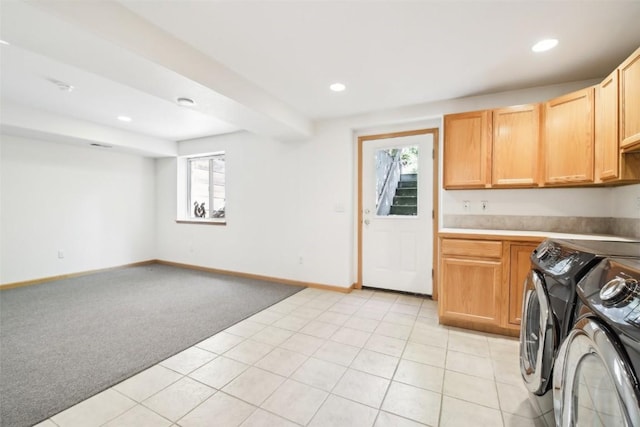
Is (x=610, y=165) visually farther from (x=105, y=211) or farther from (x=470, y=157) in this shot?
(x=105, y=211)

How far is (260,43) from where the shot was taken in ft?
6.59

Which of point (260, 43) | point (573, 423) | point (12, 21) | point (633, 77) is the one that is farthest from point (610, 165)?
point (12, 21)

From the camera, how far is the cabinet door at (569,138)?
7.50ft

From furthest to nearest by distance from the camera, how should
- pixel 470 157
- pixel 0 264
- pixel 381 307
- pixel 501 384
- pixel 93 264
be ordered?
pixel 93 264 < pixel 0 264 < pixel 381 307 < pixel 470 157 < pixel 501 384

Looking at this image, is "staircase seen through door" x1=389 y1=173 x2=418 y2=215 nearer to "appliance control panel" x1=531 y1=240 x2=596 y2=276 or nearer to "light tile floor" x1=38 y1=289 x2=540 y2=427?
"light tile floor" x1=38 y1=289 x2=540 y2=427

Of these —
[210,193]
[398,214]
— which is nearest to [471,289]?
[398,214]

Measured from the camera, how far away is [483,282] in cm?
245

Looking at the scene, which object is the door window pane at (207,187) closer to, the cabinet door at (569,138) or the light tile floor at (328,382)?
the light tile floor at (328,382)

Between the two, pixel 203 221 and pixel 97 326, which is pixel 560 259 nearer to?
pixel 97 326

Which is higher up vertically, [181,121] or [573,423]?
[181,121]

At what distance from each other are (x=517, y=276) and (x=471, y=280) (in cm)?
35

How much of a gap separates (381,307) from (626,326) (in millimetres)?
2560

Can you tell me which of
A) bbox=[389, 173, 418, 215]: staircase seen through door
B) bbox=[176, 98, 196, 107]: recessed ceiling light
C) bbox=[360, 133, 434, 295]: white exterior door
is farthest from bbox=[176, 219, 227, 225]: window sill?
bbox=[389, 173, 418, 215]: staircase seen through door

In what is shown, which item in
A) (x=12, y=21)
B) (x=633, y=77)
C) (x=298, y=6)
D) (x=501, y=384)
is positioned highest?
(x=298, y=6)
